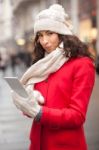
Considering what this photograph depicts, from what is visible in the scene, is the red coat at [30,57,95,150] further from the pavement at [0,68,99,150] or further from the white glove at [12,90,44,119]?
the pavement at [0,68,99,150]

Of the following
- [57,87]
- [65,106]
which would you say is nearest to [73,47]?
[57,87]

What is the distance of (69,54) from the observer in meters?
3.79

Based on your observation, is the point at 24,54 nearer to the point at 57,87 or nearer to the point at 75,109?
the point at 57,87

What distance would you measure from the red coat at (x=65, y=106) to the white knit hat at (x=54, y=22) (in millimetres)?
218

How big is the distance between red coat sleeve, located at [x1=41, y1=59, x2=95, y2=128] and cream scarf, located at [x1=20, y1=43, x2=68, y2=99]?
152mm

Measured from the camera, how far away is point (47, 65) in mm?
3791

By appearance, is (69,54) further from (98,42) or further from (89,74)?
(98,42)

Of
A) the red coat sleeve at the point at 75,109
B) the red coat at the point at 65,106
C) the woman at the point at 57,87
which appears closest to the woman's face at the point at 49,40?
the woman at the point at 57,87

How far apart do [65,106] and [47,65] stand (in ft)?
0.93

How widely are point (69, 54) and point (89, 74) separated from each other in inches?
8.1

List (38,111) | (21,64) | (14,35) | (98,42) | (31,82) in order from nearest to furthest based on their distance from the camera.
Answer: (38,111)
(31,82)
(98,42)
(21,64)
(14,35)

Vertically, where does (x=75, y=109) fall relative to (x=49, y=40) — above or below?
below

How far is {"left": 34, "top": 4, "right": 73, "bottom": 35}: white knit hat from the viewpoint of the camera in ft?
12.6

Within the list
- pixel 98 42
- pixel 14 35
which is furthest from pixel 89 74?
pixel 14 35
